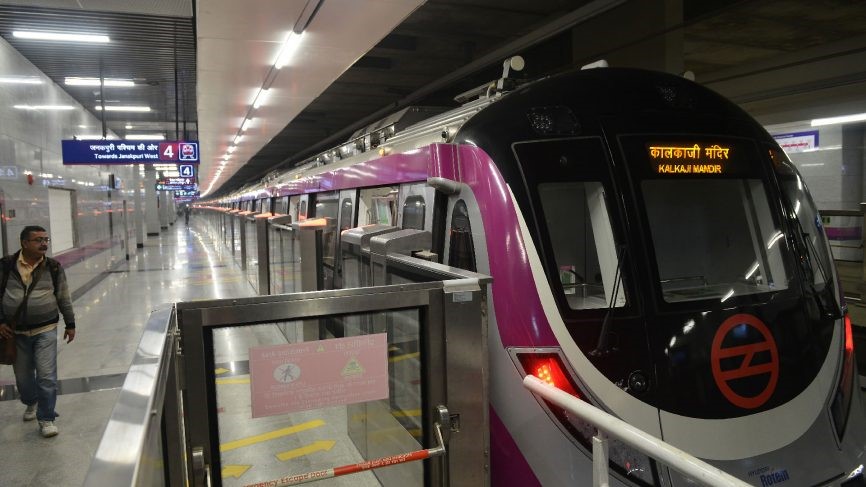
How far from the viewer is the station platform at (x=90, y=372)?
4344mm

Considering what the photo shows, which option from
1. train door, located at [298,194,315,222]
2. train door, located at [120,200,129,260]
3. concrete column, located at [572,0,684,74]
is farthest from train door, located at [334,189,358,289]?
train door, located at [120,200,129,260]

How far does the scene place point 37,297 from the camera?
4.80m

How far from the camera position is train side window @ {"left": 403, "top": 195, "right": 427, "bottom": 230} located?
452 cm

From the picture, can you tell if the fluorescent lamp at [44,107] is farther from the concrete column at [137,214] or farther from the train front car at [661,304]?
the concrete column at [137,214]

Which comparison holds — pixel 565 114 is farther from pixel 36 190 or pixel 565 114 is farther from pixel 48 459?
pixel 36 190

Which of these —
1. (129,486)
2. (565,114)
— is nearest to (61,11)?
(565,114)

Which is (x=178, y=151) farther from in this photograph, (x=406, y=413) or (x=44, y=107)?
(x=406, y=413)

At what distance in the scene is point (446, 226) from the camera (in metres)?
3.80

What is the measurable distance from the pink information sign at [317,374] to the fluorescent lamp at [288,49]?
513cm

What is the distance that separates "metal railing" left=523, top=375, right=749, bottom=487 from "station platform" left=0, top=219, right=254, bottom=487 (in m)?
1.50

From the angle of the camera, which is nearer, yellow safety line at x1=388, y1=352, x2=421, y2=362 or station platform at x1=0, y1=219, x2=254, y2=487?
yellow safety line at x1=388, y1=352, x2=421, y2=362

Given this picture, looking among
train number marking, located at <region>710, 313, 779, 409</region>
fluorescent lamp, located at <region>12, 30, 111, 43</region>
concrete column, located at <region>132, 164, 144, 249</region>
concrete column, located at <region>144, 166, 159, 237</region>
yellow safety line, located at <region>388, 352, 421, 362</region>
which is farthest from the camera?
concrete column, located at <region>144, 166, 159, 237</region>

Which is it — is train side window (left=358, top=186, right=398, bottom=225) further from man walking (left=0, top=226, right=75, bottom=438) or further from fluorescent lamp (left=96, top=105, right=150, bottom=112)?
fluorescent lamp (left=96, top=105, right=150, bottom=112)

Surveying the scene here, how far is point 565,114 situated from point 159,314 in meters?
2.30
